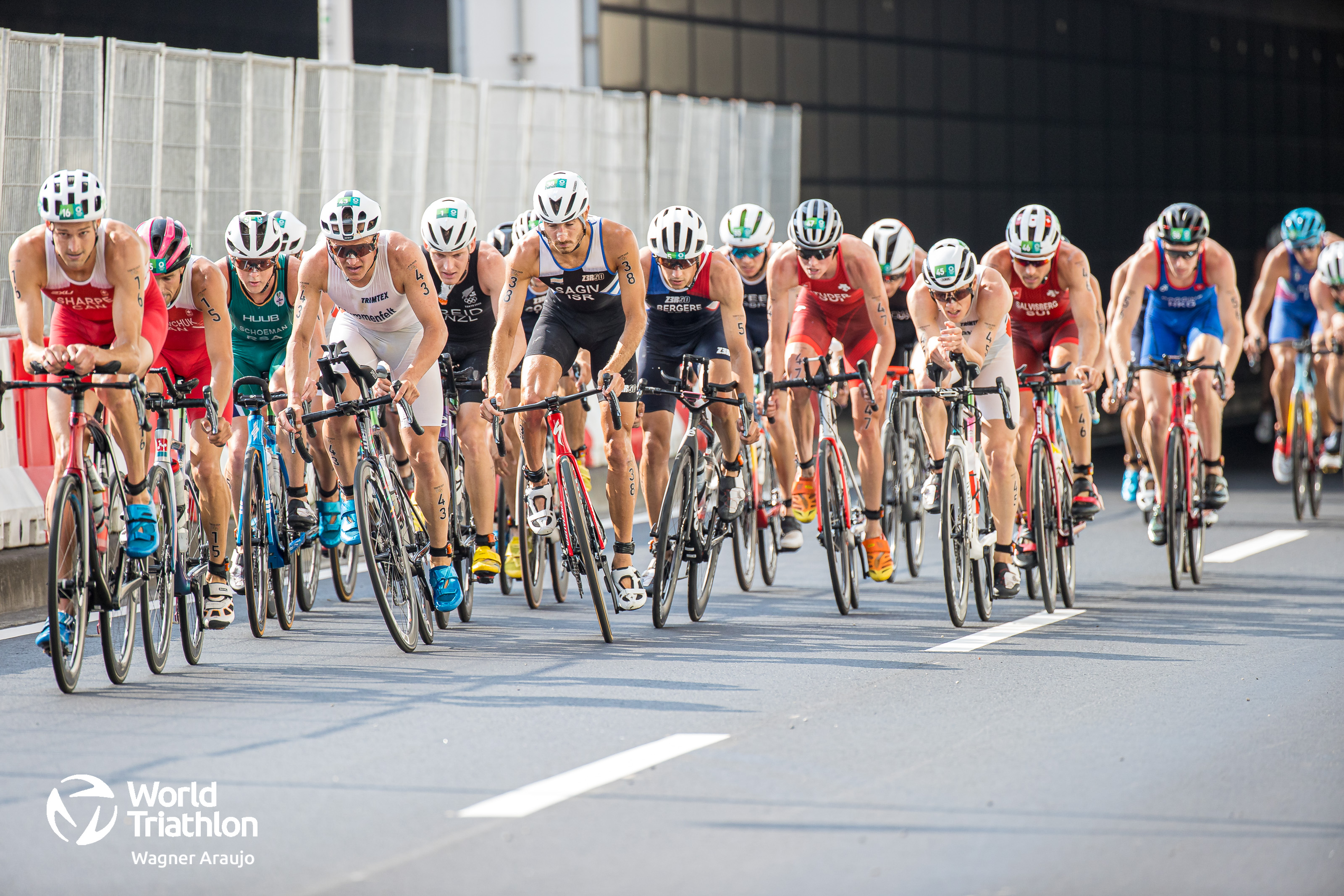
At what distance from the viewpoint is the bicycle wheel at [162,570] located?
24.9ft

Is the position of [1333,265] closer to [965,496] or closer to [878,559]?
[878,559]

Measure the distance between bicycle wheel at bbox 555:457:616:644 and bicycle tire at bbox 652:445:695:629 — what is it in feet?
1.41

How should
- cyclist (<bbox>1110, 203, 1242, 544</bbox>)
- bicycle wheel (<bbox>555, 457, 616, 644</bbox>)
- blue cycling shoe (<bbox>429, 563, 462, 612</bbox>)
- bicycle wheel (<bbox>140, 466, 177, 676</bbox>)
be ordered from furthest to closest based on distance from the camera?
cyclist (<bbox>1110, 203, 1242, 544</bbox>), blue cycling shoe (<bbox>429, 563, 462, 612</bbox>), bicycle wheel (<bbox>555, 457, 616, 644</bbox>), bicycle wheel (<bbox>140, 466, 177, 676</bbox>)

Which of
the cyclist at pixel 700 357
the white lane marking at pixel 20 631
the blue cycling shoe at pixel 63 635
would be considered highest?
the cyclist at pixel 700 357

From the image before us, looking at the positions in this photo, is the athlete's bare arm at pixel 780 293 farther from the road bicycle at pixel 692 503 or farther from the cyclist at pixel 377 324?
the cyclist at pixel 377 324

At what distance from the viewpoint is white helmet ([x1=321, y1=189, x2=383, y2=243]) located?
8.09 meters

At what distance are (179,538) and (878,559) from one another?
3925 millimetres

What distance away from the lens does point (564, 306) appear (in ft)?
29.3

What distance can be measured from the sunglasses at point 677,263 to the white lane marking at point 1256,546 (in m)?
4.42

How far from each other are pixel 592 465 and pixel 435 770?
8520mm

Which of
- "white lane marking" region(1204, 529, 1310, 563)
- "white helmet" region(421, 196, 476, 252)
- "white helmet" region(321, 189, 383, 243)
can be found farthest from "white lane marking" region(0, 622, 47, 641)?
"white lane marking" region(1204, 529, 1310, 563)

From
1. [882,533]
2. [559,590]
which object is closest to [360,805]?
[559,590]

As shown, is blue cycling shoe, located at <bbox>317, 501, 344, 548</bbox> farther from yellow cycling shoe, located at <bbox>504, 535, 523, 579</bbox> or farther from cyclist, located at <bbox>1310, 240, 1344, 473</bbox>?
cyclist, located at <bbox>1310, 240, 1344, 473</bbox>

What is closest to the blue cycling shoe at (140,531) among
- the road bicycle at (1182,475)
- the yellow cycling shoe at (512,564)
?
the yellow cycling shoe at (512,564)
